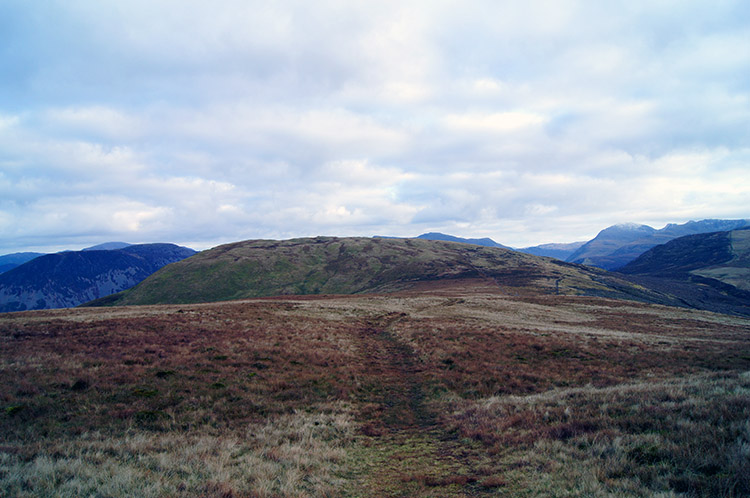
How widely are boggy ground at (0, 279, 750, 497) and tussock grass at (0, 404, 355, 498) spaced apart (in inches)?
2.1

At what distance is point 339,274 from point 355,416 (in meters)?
140

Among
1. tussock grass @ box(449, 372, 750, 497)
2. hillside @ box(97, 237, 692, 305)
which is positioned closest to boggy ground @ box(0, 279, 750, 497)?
tussock grass @ box(449, 372, 750, 497)

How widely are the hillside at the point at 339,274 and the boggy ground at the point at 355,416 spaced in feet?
288

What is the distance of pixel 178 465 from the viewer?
332 inches

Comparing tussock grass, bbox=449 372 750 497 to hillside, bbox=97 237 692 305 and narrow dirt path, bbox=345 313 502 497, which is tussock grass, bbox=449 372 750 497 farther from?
hillside, bbox=97 237 692 305

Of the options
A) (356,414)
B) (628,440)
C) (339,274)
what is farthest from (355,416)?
(339,274)

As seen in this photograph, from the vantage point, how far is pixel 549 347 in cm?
2659

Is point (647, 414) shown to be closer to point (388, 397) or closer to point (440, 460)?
point (440, 460)

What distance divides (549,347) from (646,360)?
6079mm

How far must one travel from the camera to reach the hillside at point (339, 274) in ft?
400

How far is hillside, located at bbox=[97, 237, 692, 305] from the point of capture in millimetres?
122000

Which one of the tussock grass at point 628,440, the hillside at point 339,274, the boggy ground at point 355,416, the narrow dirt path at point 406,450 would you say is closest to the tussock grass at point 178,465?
the boggy ground at point 355,416

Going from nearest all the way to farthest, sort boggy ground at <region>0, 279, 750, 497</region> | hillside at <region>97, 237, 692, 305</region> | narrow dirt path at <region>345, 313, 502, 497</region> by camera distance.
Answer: boggy ground at <region>0, 279, 750, 497</region> → narrow dirt path at <region>345, 313, 502, 497</region> → hillside at <region>97, 237, 692, 305</region>

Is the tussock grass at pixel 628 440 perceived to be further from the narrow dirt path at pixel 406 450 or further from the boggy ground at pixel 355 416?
the narrow dirt path at pixel 406 450
